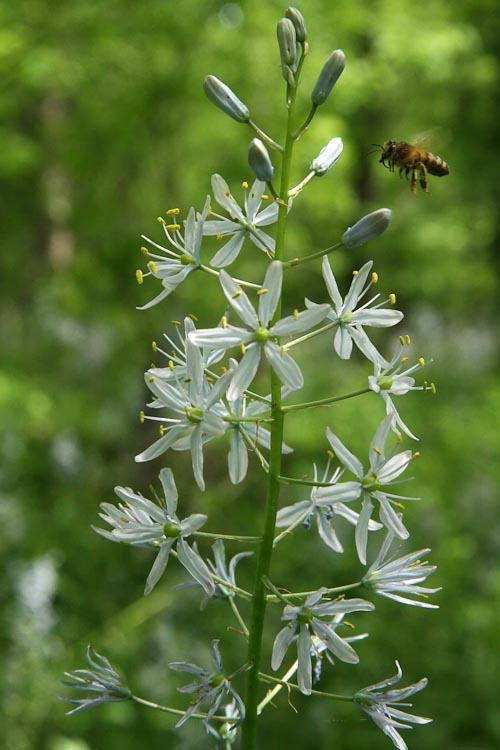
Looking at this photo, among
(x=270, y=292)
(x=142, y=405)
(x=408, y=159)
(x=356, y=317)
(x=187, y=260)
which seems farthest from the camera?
(x=142, y=405)

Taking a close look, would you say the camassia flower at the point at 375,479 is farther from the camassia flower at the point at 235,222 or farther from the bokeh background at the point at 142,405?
the bokeh background at the point at 142,405

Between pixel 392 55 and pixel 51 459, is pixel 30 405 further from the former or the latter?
pixel 392 55

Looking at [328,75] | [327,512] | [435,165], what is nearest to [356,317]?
[327,512]

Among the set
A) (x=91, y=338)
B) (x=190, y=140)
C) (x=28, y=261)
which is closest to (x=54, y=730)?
(x=190, y=140)

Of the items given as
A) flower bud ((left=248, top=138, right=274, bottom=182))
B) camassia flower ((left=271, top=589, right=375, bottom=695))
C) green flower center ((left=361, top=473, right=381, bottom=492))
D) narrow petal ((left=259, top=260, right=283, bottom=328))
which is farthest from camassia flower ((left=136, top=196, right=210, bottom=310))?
camassia flower ((left=271, top=589, right=375, bottom=695))

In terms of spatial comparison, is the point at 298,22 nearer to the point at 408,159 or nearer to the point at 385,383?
the point at 408,159
